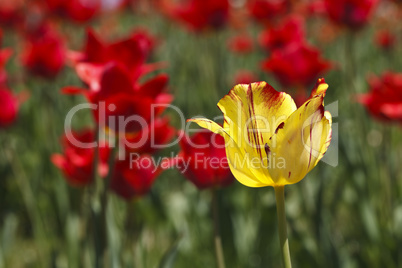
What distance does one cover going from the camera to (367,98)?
→ 144 centimetres

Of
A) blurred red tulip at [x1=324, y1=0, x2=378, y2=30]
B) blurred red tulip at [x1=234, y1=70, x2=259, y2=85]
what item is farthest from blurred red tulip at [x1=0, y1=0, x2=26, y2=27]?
blurred red tulip at [x1=324, y1=0, x2=378, y2=30]

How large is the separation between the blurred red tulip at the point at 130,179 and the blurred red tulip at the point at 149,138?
7 centimetres

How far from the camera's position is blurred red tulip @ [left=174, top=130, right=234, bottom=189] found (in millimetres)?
905

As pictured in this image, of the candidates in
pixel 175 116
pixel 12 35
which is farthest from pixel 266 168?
pixel 12 35

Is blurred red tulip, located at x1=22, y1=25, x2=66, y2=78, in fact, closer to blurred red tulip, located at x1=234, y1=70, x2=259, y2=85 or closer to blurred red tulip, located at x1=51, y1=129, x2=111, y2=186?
blurred red tulip, located at x1=234, y1=70, x2=259, y2=85

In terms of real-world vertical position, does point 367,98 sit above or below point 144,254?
above

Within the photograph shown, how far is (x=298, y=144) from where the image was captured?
1.84 feet

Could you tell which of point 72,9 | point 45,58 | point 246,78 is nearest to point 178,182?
point 246,78

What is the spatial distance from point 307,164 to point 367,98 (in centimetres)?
94

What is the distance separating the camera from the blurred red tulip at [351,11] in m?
1.76

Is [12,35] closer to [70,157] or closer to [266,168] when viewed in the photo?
[70,157]

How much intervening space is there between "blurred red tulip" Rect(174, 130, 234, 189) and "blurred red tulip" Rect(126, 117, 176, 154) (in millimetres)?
→ 115

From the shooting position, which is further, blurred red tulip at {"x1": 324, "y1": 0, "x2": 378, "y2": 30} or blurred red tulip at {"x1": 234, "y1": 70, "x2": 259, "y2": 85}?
blurred red tulip at {"x1": 234, "y1": 70, "x2": 259, "y2": 85}

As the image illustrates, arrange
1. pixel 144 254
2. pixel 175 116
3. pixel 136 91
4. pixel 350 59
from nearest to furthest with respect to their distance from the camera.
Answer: pixel 136 91 < pixel 144 254 < pixel 350 59 < pixel 175 116
